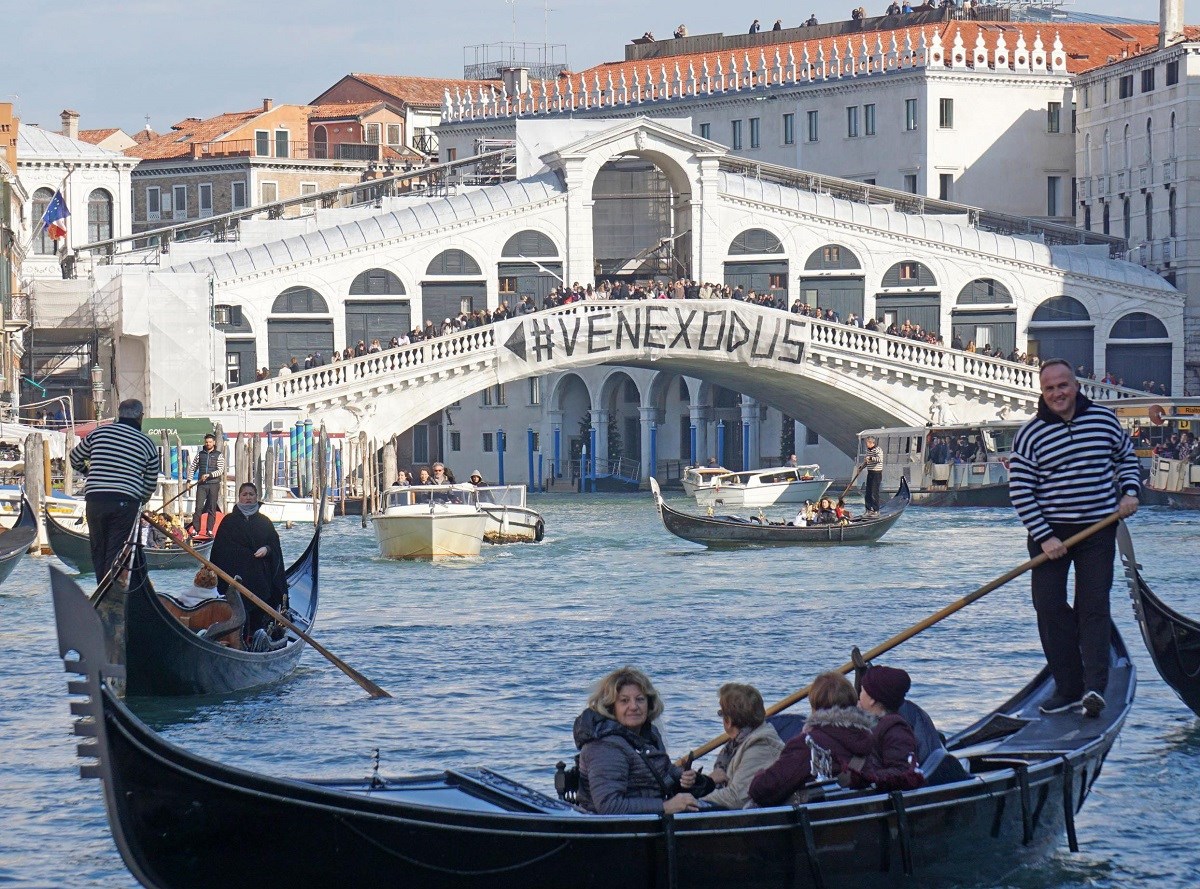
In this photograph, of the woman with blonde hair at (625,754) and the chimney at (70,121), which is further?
the chimney at (70,121)

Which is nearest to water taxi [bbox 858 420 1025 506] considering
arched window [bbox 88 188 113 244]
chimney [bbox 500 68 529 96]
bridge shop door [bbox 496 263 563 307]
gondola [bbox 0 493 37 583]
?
bridge shop door [bbox 496 263 563 307]

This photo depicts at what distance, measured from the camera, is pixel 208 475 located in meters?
20.2

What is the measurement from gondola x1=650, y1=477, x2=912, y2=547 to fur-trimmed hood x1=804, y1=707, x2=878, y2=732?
15022 mm

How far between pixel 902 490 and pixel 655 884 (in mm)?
17096

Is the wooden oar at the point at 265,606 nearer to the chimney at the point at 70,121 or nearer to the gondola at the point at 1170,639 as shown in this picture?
the gondola at the point at 1170,639

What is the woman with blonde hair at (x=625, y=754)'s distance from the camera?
6332 millimetres

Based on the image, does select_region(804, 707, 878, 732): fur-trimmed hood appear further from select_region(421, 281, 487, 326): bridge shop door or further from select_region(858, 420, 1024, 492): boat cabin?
select_region(421, 281, 487, 326): bridge shop door

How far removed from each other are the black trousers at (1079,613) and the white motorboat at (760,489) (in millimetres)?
23035

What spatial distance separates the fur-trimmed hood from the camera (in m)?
6.55

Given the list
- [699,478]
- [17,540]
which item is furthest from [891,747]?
[699,478]

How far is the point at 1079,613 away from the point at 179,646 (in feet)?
14.1

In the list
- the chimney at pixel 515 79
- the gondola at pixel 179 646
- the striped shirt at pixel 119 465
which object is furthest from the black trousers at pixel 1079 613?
the chimney at pixel 515 79

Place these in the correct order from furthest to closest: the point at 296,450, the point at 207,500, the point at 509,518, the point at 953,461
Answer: the point at 953,461 < the point at 296,450 < the point at 509,518 < the point at 207,500

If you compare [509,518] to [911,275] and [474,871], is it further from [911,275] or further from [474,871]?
[474,871]
